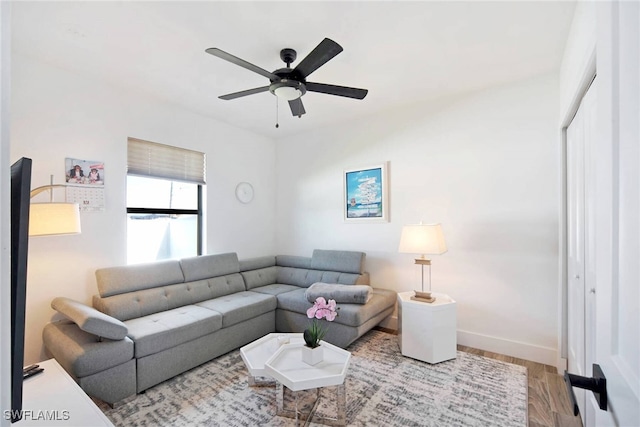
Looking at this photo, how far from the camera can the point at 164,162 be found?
3.31 metres

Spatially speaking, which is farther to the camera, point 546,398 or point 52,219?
point 546,398

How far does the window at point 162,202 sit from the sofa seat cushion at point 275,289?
0.91 m

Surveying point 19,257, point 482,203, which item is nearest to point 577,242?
point 482,203

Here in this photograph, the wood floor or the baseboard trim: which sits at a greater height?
the baseboard trim

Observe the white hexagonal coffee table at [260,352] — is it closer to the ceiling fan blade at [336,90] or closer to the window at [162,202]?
the window at [162,202]

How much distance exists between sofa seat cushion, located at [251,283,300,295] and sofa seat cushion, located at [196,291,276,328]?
13 centimetres

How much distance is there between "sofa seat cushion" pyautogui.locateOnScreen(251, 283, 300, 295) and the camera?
354 cm

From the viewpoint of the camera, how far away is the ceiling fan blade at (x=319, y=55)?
1678mm

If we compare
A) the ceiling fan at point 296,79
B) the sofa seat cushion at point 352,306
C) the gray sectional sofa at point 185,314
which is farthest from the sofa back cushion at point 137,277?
the ceiling fan at point 296,79

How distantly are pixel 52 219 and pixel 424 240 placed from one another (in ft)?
9.42

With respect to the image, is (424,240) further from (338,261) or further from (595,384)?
(595,384)

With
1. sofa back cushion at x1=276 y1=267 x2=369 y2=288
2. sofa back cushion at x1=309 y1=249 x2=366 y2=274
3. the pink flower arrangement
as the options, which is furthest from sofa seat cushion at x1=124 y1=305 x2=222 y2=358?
sofa back cushion at x1=309 y1=249 x2=366 y2=274

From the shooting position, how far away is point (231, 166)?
4039 millimetres

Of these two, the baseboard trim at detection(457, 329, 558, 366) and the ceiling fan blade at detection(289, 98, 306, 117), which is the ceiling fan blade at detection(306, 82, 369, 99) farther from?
the baseboard trim at detection(457, 329, 558, 366)
